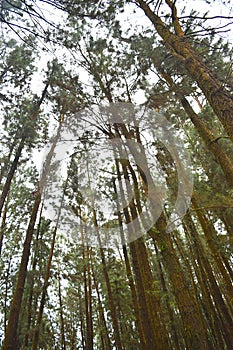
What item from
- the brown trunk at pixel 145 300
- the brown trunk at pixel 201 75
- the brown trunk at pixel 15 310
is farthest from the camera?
the brown trunk at pixel 145 300

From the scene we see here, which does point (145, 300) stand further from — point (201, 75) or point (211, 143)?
point (201, 75)

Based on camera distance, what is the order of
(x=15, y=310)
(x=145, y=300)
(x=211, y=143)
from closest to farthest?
(x=211, y=143)
(x=15, y=310)
(x=145, y=300)

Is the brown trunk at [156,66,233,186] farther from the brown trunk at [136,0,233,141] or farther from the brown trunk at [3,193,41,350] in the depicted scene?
the brown trunk at [3,193,41,350]

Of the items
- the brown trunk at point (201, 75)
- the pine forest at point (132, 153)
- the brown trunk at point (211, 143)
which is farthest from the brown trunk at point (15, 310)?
the brown trunk at point (201, 75)

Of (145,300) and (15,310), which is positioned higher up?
(15,310)

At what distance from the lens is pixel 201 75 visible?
416 centimetres

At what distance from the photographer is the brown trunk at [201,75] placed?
3.65m

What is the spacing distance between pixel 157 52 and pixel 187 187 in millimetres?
4241

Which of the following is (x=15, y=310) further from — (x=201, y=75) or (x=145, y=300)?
(x=201, y=75)

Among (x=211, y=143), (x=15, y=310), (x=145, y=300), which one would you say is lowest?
(x=145, y=300)

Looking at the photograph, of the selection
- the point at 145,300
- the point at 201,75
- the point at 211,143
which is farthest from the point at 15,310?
the point at 201,75

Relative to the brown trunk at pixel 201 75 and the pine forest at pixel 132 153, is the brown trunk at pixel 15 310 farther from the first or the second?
the brown trunk at pixel 201 75

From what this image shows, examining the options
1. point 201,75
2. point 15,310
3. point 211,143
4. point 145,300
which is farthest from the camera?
point 145,300

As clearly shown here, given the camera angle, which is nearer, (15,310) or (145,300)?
(15,310)
